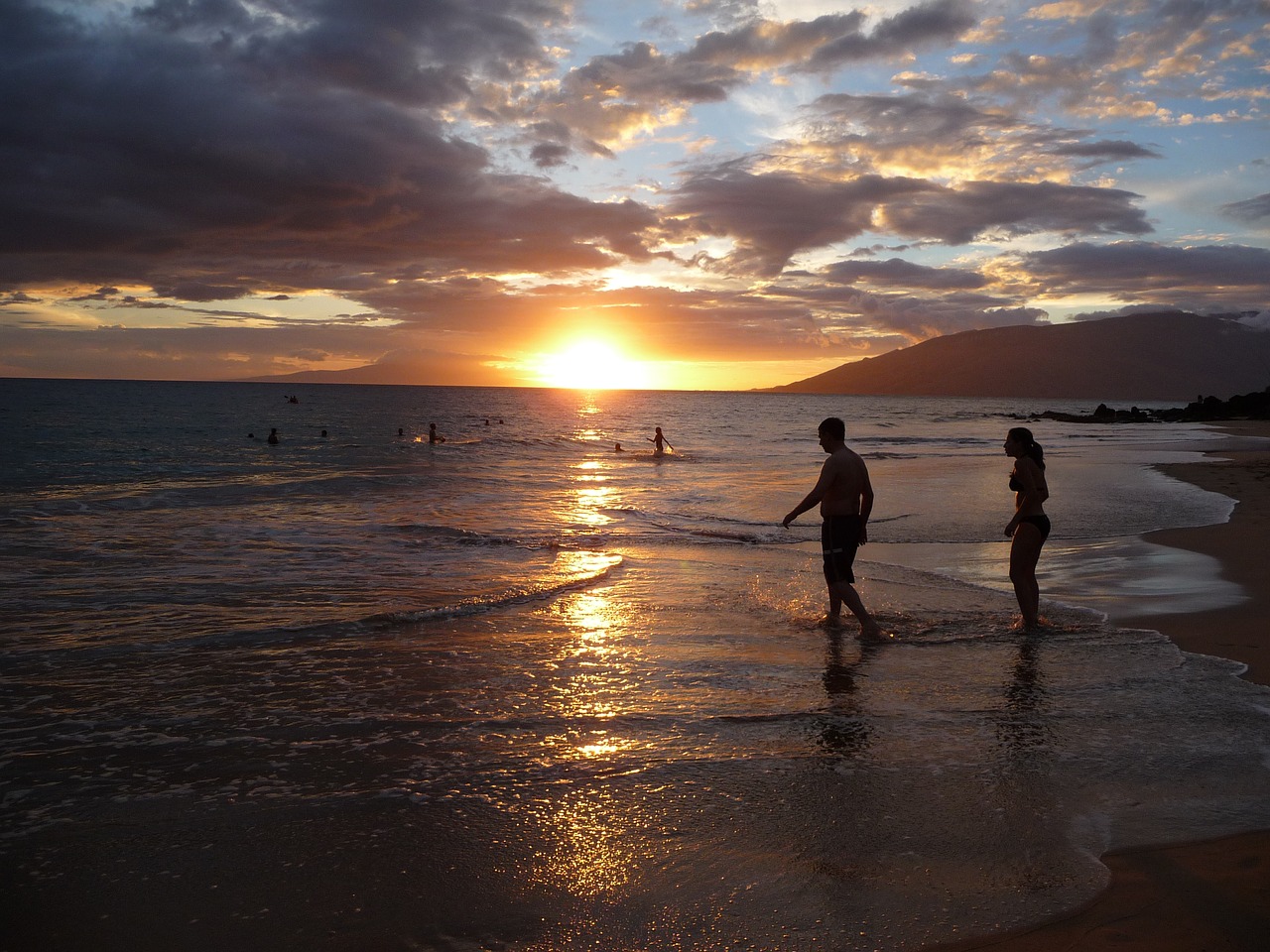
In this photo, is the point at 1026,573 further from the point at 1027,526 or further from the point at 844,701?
the point at 844,701

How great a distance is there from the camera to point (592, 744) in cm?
506

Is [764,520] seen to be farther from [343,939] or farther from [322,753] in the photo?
[343,939]

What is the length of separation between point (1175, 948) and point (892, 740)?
6.89 feet

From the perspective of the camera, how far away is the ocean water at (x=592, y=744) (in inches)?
135

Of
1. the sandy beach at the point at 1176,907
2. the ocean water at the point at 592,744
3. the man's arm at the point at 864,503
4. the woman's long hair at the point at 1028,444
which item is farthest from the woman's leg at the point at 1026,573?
the sandy beach at the point at 1176,907

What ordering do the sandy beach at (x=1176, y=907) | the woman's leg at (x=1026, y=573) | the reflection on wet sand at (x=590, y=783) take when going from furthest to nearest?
the woman's leg at (x=1026, y=573) → the reflection on wet sand at (x=590, y=783) → the sandy beach at (x=1176, y=907)

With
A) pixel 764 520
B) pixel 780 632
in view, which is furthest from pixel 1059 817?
pixel 764 520

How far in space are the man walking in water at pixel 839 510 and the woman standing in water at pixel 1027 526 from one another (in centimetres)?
135

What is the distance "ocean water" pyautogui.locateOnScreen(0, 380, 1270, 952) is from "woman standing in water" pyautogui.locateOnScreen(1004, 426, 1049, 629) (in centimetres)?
45

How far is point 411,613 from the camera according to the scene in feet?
27.8

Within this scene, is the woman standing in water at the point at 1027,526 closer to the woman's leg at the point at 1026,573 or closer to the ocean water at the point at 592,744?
the woman's leg at the point at 1026,573

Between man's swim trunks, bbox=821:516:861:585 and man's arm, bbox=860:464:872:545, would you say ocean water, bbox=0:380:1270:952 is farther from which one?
man's arm, bbox=860:464:872:545

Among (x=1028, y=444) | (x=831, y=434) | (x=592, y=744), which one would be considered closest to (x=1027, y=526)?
(x=1028, y=444)

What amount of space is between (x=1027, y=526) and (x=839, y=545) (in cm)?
179
